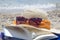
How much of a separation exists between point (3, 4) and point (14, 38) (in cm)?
85

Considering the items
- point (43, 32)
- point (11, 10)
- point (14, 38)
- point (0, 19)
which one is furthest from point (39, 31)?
point (11, 10)

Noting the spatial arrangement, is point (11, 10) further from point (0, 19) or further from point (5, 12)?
point (0, 19)

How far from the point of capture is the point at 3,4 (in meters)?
1.66

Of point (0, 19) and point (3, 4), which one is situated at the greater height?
point (3, 4)

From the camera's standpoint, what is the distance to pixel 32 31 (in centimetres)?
87

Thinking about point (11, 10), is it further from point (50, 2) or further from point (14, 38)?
point (14, 38)

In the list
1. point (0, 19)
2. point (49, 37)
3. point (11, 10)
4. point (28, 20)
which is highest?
point (11, 10)

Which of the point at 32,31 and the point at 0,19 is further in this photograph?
the point at 0,19

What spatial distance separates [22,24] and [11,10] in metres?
0.75

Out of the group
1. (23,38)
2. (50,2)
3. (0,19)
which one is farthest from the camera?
(50,2)

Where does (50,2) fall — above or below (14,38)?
above

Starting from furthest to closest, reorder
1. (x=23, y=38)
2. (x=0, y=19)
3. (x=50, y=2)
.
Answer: (x=50, y=2) < (x=0, y=19) < (x=23, y=38)

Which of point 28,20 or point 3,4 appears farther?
point 3,4

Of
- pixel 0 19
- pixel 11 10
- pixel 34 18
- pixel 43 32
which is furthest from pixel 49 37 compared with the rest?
pixel 11 10
